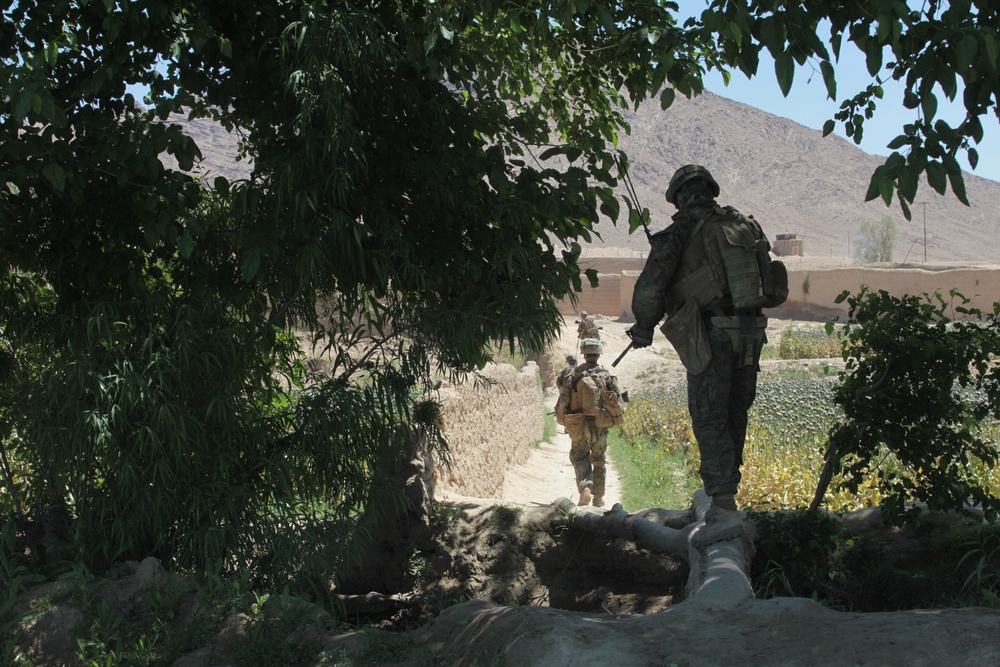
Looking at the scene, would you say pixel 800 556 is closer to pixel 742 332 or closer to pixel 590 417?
pixel 742 332

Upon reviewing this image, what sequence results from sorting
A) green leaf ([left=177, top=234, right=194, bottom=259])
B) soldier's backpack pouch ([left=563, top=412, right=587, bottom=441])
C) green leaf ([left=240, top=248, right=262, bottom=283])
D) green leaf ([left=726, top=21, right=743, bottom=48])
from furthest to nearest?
1. soldier's backpack pouch ([left=563, top=412, right=587, bottom=441])
2. green leaf ([left=240, top=248, right=262, bottom=283])
3. green leaf ([left=177, top=234, right=194, bottom=259])
4. green leaf ([left=726, top=21, right=743, bottom=48])

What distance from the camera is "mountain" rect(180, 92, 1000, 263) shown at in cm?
6184

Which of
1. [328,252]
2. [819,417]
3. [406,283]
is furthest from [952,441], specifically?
[819,417]

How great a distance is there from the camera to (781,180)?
72.6m

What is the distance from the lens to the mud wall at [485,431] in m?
8.84

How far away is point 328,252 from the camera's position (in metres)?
4.87

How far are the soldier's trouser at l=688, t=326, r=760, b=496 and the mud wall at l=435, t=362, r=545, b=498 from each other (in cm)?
265

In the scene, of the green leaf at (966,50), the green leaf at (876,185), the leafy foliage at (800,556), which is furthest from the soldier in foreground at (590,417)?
the green leaf at (966,50)

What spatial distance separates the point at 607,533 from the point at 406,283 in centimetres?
229

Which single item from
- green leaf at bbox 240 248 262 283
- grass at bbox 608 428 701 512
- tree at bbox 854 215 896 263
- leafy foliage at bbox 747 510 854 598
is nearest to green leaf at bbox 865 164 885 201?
leafy foliage at bbox 747 510 854 598

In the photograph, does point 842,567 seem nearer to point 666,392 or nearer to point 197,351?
point 197,351

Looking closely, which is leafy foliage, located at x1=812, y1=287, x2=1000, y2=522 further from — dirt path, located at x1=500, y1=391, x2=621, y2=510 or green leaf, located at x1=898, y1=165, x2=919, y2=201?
dirt path, located at x1=500, y1=391, x2=621, y2=510

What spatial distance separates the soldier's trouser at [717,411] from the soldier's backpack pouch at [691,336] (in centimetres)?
5

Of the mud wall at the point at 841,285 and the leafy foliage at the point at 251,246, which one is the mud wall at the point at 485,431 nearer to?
the leafy foliage at the point at 251,246
